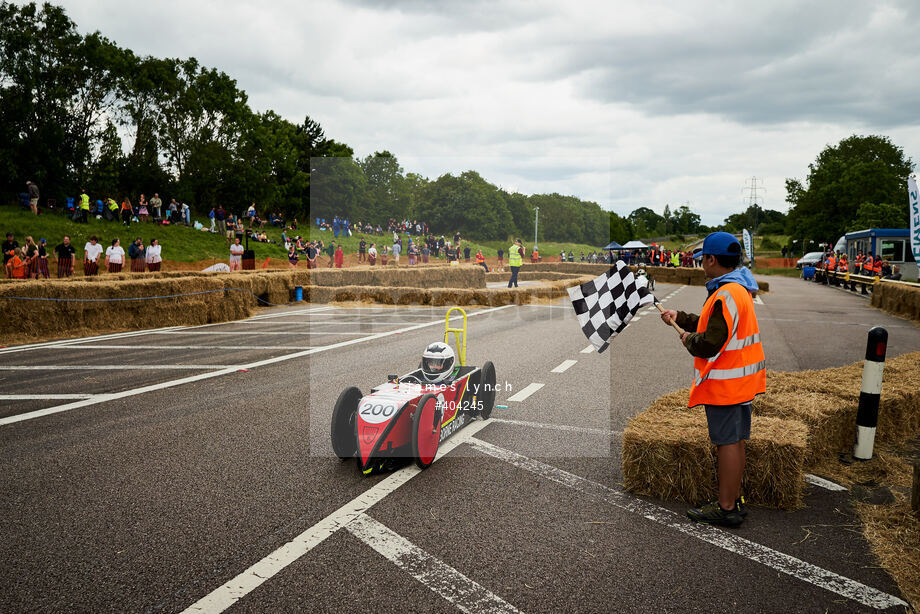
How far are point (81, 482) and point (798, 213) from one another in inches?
3580

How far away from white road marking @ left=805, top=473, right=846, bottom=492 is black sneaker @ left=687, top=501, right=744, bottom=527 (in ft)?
3.69

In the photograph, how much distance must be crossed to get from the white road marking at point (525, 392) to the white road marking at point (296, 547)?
2.40 metres

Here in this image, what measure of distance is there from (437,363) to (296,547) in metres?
2.40

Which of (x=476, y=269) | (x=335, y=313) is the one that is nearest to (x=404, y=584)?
(x=335, y=313)

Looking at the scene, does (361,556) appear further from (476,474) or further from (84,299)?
(84,299)

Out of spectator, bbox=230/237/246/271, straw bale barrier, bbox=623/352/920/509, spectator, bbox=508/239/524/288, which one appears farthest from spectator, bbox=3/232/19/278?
straw bale barrier, bbox=623/352/920/509

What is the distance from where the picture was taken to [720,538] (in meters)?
3.75

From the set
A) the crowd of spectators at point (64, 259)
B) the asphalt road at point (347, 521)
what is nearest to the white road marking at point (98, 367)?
the asphalt road at point (347, 521)

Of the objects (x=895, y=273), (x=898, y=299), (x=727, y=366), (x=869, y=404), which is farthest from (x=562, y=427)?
(x=895, y=273)

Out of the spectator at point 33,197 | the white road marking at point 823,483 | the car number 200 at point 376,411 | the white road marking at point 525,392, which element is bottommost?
the white road marking at point 525,392

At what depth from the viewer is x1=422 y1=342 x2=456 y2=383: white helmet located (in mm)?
5625

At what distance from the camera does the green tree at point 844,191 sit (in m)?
71.0

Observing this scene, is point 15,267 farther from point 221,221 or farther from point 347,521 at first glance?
point 221,221

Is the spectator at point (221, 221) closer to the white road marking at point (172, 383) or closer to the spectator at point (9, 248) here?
the spectator at point (9, 248)
